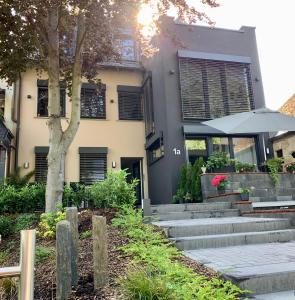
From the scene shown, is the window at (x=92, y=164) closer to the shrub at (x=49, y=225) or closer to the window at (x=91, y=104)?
the window at (x=91, y=104)

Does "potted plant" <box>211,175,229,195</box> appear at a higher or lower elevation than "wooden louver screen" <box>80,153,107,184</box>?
lower

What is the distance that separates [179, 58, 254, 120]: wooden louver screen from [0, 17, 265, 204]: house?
0.04 m

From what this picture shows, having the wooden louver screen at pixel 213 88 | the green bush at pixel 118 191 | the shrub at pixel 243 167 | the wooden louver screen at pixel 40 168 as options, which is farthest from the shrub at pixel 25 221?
the wooden louver screen at pixel 213 88

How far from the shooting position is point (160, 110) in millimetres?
12945

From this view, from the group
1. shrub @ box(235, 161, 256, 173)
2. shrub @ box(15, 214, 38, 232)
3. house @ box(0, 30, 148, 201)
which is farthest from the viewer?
house @ box(0, 30, 148, 201)

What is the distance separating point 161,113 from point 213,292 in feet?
32.8

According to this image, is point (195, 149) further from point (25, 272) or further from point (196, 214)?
point (25, 272)

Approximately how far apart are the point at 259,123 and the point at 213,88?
11.5ft

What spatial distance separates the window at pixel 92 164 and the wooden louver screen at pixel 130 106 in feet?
6.48

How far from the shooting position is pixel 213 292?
323 cm

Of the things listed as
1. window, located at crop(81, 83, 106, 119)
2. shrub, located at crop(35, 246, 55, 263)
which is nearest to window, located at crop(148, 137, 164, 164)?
window, located at crop(81, 83, 106, 119)

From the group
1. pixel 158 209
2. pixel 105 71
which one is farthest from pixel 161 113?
pixel 158 209

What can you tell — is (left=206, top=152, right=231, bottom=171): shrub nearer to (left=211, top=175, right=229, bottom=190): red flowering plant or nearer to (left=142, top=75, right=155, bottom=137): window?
(left=211, top=175, right=229, bottom=190): red flowering plant

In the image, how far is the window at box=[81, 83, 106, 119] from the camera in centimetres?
1482
